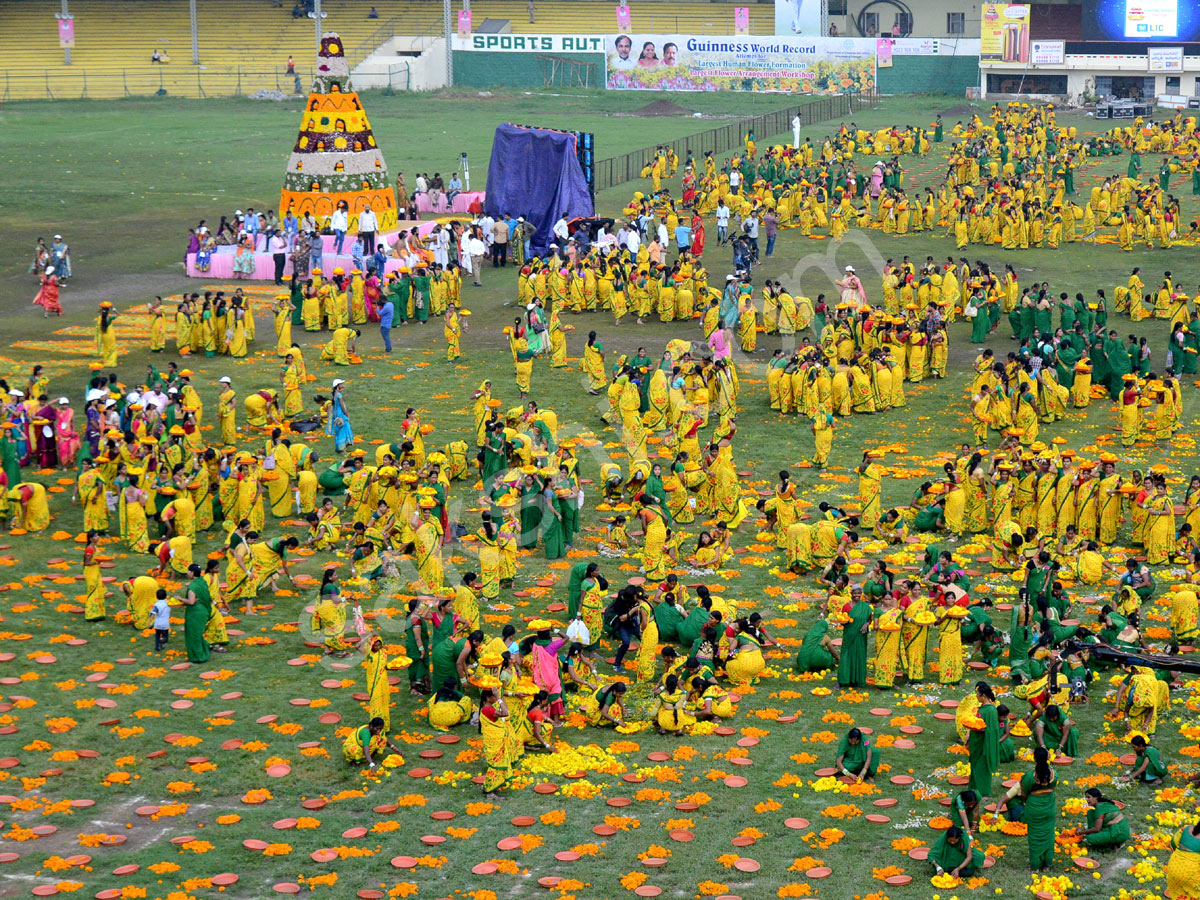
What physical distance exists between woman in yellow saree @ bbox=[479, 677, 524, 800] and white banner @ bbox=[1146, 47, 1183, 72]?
57.4 m

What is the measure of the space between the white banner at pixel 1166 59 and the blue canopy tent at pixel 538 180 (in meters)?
35.5

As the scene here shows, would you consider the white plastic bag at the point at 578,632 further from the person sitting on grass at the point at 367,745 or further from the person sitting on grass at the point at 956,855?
the person sitting on grass at the point at 956,855

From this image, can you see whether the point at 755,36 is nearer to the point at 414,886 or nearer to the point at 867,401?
the point at 867,401

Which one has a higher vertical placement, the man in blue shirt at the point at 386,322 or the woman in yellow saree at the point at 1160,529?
the man in blue shirt at the point at 386,322

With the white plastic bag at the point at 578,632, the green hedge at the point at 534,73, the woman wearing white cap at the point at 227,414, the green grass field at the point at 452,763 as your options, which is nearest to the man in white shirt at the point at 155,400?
the woman wearing white cap at the point at 227,414

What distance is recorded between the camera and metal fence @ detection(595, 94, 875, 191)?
163 feet

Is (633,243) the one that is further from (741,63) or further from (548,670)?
(741,63)

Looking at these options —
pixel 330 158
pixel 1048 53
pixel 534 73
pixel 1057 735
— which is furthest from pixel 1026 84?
pixel 1057 735

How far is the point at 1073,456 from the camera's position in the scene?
20.5 metres

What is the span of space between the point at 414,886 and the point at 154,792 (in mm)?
3074

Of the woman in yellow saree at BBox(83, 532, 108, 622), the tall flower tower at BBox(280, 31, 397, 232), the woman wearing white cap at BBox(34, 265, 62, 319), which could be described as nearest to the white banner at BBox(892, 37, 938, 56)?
the tall flower tower at BBox(280, 31, 397, 232)

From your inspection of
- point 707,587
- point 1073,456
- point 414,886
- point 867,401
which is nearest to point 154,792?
point 414,886

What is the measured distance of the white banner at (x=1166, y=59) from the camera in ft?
204

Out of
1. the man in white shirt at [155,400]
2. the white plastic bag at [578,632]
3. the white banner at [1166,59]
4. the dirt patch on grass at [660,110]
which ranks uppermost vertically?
the white banner at [1166,59]
